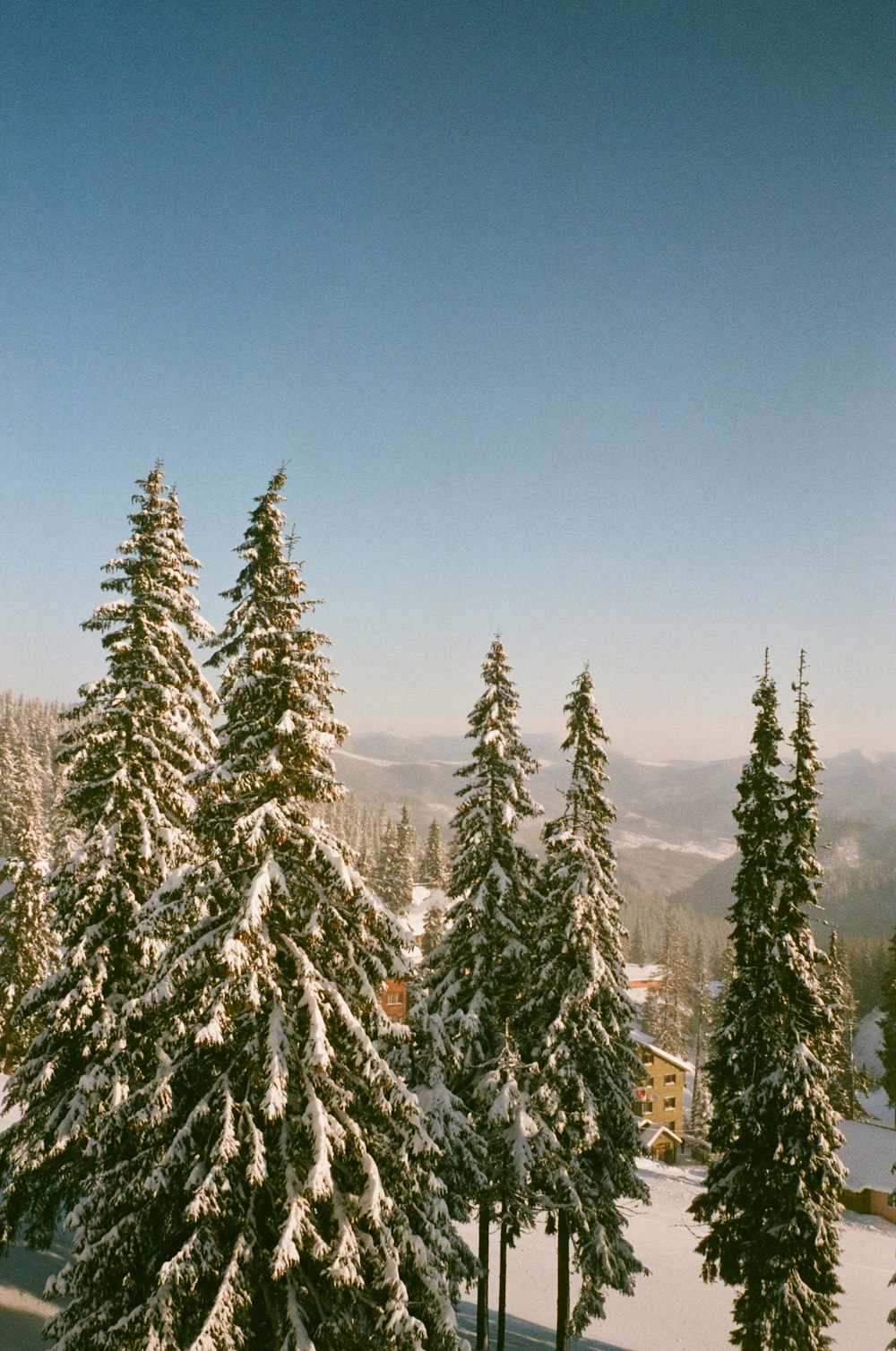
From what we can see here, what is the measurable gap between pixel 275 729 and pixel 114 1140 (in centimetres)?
675

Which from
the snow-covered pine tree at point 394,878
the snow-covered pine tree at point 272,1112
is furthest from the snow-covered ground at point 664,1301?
the snow-covered pine tree at point 394,878

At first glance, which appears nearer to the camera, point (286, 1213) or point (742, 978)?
point (286, 1213)

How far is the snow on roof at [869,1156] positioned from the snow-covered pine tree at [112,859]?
49.4m

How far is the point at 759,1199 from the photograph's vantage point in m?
19.2

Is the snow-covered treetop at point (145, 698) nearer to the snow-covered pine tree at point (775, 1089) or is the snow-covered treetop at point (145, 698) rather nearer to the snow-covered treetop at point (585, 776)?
the snow-covered treetop at point (585, 776)

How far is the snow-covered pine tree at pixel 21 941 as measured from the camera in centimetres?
3575

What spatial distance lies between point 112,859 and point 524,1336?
23.0m

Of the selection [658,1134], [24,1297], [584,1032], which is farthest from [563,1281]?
[658,1134]

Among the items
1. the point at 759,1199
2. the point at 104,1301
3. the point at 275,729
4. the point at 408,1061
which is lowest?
the point at 759,1199

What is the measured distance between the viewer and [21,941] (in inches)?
1457

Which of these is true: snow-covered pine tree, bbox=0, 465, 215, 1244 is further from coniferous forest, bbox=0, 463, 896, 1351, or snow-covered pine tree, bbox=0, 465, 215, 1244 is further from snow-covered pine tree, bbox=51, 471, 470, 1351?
snow-covered pine tree, bbox=51, 471, 470, 1351

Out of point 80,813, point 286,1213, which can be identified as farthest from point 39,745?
point 286,1213

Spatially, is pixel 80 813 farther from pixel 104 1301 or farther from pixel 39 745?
pixel 39 745

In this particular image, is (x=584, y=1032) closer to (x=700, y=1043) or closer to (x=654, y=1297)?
(x=654, y=1297)
